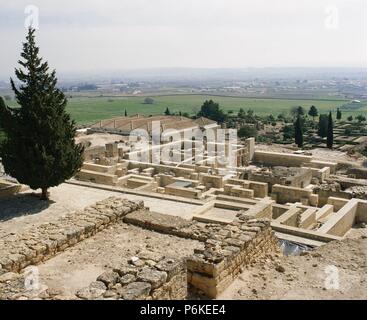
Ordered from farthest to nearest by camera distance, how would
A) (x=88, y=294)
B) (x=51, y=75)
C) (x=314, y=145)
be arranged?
1. (x=314, y=145)
2. (x=51, y=75)
3. (x=88, y=294)

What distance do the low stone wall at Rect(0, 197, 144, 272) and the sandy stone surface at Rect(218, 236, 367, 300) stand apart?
3.31m

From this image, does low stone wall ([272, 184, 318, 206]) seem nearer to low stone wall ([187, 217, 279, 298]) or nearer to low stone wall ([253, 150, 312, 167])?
low stone wall ([253, 150, 312, 167])

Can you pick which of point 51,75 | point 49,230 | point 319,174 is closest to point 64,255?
point 49,230

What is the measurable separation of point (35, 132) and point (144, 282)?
940 cm

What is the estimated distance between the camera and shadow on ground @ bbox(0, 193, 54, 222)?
12523 mm

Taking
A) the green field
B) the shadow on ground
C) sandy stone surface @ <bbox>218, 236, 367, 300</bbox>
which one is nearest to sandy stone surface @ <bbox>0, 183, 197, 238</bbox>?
the shadow on ground

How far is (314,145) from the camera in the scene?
4431 centimetres

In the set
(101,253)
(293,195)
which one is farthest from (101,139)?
(101,253)

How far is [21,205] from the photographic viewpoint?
13.4 meters

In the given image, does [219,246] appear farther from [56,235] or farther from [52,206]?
[52,206]

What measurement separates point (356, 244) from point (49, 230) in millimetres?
6239
